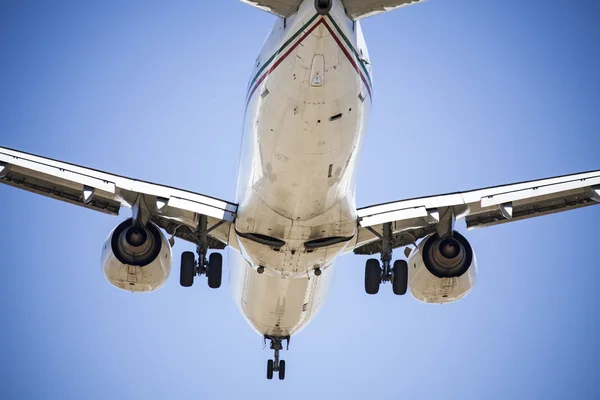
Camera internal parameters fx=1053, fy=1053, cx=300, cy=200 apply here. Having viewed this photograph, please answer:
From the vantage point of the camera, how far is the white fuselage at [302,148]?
58.9 ft

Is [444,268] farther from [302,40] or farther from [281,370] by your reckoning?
[281,370]

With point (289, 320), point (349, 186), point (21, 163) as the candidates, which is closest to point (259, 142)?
point (349, 186)

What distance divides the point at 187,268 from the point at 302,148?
595 cm

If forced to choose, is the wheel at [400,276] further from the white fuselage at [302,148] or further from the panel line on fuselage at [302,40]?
the panel line on fuselage at [302,40]

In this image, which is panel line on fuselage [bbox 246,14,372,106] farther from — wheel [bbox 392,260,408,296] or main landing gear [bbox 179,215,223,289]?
wheel [bbox 392,260,408,296]

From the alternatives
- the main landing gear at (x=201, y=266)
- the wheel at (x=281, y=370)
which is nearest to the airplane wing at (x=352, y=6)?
the main landing gear at (x=201, y=266)

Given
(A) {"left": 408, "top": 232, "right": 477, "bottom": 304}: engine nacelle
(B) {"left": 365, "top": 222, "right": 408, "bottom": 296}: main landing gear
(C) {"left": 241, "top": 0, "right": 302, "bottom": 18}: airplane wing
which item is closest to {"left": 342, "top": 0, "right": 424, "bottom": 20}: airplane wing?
(C) {"left": 241, "top": 0, "right": 302, "bottom": 18}: airplane wing

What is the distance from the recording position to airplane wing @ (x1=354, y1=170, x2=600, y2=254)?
2328 centimetres

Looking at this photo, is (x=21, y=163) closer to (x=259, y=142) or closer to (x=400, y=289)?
(x=259, y=142)

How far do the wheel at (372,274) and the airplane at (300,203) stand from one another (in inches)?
1.2

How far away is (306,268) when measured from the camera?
78.2 feet

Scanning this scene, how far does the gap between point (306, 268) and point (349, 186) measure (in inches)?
113

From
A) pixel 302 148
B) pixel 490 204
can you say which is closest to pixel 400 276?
pixel 490 204

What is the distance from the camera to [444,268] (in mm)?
24484
